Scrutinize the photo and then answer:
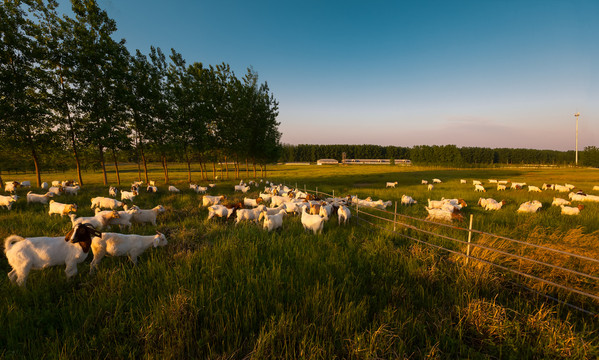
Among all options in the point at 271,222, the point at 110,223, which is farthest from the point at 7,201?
the point at 271,222

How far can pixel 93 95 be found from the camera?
1872cm

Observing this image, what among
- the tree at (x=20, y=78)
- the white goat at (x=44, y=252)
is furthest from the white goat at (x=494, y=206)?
the tree at (x=20, y=78)

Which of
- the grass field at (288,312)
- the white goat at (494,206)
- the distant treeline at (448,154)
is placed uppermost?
the distant treeline at (448,154)

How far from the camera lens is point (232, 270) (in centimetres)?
466

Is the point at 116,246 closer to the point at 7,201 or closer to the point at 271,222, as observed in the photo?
the point at 271,222

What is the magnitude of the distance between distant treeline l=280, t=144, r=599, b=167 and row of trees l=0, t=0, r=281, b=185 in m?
49.6

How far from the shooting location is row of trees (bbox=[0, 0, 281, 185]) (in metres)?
16.0

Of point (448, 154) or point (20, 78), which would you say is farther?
point (448, 154)

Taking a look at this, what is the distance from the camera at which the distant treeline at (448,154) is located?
10144 cm

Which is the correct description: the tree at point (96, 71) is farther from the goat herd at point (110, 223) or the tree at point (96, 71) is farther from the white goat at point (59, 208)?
the white goat at point (59, 208)

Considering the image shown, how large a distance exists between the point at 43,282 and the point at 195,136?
2641 cm

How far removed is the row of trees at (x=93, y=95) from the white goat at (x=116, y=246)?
19790 millimetres

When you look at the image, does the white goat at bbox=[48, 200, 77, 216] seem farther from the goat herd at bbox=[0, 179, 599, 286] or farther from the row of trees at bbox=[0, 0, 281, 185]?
the row of trees at bbox=[0, 0, 281, 185]

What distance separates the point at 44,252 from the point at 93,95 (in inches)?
875
